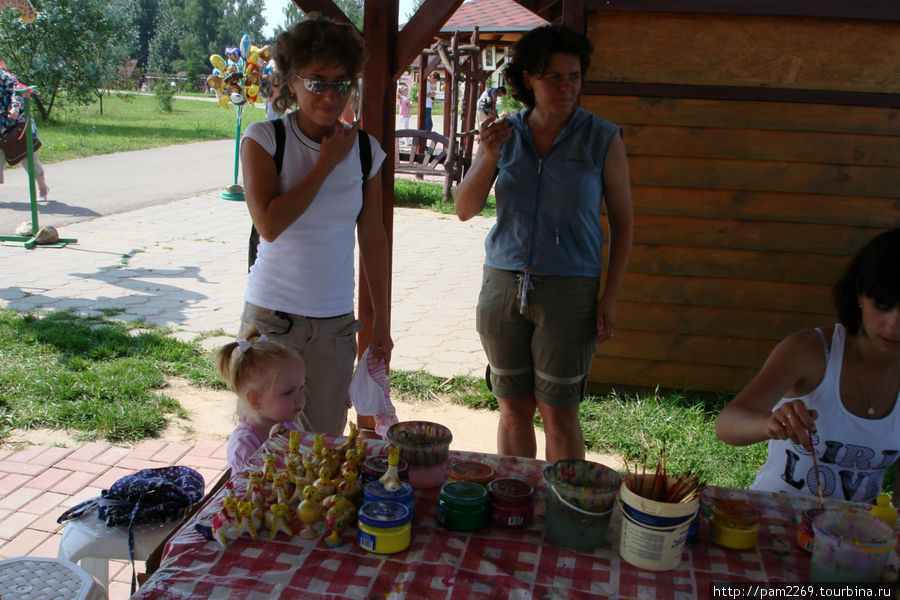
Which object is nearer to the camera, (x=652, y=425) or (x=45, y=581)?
(x=45, y=581)

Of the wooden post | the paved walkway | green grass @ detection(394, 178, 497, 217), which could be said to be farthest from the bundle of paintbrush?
green grass @ detection(394, 178, 497, 217)

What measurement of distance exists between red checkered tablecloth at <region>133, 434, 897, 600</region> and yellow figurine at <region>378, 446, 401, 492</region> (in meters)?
0.09

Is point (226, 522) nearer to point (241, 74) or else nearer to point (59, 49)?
point (241, 74)

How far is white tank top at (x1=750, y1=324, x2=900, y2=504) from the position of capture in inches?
73.3

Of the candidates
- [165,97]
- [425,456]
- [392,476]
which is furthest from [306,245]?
[165,97]

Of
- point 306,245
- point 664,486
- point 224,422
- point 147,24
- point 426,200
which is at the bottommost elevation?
point 224,422

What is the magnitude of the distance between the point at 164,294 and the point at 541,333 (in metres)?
4.45

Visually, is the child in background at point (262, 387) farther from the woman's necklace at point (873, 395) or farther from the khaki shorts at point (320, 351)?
the woman's necklace at point (873, 395)

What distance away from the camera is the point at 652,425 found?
394cm

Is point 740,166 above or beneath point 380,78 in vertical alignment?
beneath

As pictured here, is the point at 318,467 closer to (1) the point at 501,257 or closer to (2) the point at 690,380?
(1) the point at 501,257

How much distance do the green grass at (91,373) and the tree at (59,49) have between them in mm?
16166

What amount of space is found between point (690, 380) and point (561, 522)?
312 cm

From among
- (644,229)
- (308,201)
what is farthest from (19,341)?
(644,229)
